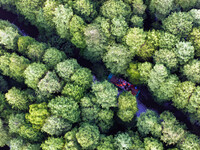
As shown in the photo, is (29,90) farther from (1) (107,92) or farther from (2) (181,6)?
(2) (181,6)

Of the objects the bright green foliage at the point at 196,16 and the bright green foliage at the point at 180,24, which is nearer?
the bright green foliage at the point at 180,24

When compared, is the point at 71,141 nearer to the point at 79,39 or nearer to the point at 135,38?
the point at 79,39

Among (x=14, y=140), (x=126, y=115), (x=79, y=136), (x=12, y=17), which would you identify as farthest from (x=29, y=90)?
(x=12, y=17)

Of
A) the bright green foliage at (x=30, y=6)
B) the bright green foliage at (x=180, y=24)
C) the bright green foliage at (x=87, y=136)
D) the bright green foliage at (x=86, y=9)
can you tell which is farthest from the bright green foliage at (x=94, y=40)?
the bright green foliage at (x=87, y=136)

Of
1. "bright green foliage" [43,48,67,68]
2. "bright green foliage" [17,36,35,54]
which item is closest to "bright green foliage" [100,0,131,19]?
"bright green foliage" [43,48,67,68]

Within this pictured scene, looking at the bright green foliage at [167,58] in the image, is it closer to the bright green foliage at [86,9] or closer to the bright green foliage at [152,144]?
the bright green foliage at [152,144]

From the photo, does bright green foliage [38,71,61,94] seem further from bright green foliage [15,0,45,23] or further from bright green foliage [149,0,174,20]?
bright green foliage [149,0,174,20]

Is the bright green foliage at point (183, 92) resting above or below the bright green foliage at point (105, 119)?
above
